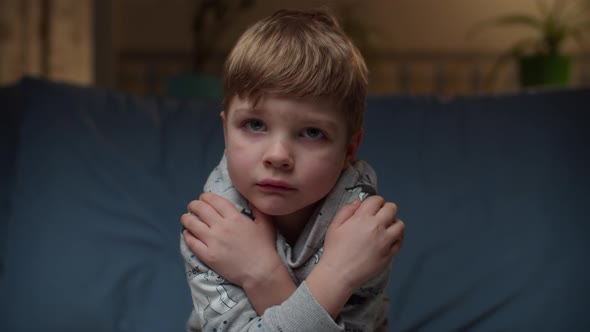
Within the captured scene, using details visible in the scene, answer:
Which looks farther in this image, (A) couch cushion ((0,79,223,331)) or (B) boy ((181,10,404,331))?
(A) couch cushion ((0,79,223,331))

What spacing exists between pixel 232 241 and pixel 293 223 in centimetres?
12

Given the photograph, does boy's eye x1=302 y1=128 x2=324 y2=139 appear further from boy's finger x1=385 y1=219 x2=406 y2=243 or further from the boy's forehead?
boy's finger x1=385 y1=219 x2=406 y2=243

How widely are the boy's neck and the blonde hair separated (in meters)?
0.15

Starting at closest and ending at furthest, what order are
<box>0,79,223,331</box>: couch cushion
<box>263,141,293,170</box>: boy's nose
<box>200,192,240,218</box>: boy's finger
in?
<box>263,141,293,170</box>: boy's nose, <box>200,192,240,218</box>: boy's finger, <box>0,79,223,331</box>: couch cushion

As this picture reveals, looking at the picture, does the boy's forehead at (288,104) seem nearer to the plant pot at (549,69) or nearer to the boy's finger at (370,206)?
the boy's finger at (370,206)

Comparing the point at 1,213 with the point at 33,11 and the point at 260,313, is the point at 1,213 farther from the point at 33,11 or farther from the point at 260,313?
the point at 33,11

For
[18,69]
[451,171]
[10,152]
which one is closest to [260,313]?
[451,171]

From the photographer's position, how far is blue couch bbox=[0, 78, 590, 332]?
4.13 ft

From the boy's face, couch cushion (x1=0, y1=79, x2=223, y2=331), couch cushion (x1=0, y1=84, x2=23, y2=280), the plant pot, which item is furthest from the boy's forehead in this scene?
the plant pot

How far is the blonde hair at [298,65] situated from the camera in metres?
0.77

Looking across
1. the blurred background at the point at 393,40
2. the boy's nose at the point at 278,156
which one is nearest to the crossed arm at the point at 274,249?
the boy's nose at the point at 278,156

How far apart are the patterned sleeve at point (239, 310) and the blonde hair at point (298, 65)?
231 mm

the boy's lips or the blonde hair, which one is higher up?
the blonde hair

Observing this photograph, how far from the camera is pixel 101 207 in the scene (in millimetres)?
1392
